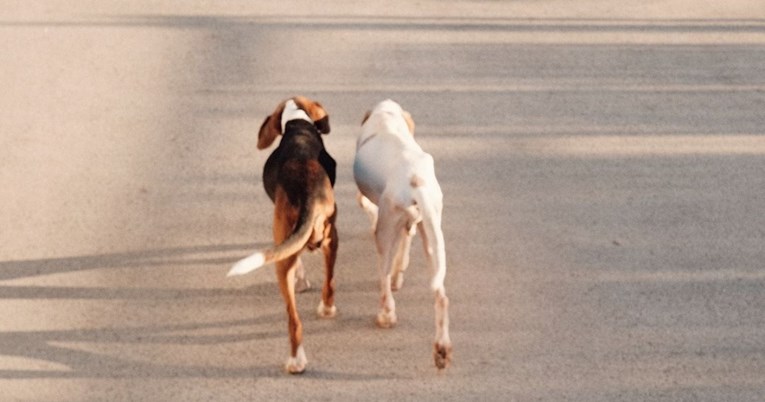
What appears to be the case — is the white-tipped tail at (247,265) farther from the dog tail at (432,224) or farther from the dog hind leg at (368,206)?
the dog hind leg at (368,206)

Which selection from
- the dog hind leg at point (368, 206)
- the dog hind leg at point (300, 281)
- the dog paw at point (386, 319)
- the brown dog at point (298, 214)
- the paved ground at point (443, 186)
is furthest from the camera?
the dog hind leg at point (368, 206)

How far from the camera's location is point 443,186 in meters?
8.64

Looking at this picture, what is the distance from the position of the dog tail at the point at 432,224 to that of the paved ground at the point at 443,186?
1.69 ft

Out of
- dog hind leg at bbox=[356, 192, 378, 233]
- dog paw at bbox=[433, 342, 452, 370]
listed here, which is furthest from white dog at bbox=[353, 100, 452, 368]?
dog hind leg at bbox=[356, 192, 378, 233]

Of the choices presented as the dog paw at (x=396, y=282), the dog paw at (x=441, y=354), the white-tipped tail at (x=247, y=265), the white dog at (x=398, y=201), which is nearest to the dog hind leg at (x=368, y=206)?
the white dog at (x=398, y=201)

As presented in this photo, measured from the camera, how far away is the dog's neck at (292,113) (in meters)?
7.42

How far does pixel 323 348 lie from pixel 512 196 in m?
2.10

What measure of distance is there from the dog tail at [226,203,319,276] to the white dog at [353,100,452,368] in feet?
1.42

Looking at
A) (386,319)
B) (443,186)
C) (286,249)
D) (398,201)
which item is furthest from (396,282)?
(443,186)

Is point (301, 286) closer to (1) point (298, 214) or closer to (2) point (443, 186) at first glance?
(1) point (298, 214)

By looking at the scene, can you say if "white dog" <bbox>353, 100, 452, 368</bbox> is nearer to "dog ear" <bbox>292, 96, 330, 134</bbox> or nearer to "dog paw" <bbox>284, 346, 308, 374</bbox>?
"dog ear" <bbox>292, 96, 330, 134</bbox>

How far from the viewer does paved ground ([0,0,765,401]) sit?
22.1 ft

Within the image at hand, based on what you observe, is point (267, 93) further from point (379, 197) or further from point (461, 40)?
point (379, 197)

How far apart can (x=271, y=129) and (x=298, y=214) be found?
113 cm
